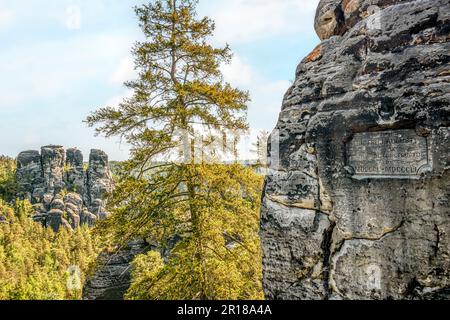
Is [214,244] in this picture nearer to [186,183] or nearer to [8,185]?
[186,183]

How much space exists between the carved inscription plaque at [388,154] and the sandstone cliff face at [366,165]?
12 mm

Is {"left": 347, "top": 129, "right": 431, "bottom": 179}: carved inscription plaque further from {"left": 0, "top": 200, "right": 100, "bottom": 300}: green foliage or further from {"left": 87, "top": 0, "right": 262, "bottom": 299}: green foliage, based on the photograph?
{"left": 0, "top": 200, "right": 100, "bottom": 300}: green foliage

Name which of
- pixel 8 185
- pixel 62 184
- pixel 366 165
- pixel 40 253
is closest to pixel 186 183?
pixel 366 165

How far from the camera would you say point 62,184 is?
65.8 m

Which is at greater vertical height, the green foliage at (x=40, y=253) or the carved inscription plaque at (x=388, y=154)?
the carved inscription plaque at (x=388, y=154)

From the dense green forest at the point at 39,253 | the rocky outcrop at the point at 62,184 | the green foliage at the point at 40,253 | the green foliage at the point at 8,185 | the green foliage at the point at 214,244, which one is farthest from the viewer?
the green foliage at the point at 8,185

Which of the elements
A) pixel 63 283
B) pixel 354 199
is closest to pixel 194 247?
pixel 354 199

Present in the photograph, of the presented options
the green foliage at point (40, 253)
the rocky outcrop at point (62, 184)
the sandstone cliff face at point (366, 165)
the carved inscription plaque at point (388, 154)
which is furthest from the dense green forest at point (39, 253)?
the carved inscription plaque at point (388, 154)

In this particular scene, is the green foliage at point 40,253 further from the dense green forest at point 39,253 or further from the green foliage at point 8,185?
the green foliage at point 8,185

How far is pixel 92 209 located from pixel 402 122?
7001cm

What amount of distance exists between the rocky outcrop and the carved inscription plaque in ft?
207

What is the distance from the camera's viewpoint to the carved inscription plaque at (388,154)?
12.7 ft

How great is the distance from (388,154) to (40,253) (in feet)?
177
